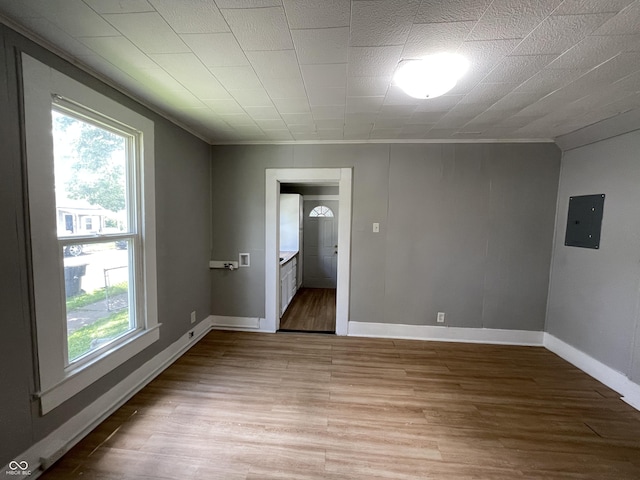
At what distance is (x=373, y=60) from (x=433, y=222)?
2.11m

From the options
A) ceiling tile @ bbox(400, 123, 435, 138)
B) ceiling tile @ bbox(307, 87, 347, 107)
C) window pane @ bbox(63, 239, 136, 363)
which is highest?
ceiling tile @ bbox(400, 123, 435, 138)

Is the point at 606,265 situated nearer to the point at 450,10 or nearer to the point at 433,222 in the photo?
the point at 433,222

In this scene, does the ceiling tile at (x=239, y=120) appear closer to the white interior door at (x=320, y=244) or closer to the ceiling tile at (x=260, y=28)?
the ceiling tile at (x=260, y=28)

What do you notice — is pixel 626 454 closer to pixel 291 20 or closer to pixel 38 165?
pixel 291 20

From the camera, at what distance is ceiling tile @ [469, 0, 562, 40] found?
1.10 m

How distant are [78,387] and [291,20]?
2.48 meters

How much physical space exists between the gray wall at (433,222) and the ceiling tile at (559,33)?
170cm

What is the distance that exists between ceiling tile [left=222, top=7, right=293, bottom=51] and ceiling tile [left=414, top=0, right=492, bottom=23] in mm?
640

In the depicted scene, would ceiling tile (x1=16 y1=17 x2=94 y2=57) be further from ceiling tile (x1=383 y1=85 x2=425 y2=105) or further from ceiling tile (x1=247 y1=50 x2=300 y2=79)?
ceiling tile (x1=383 y1=85 x2=425 y2=105)

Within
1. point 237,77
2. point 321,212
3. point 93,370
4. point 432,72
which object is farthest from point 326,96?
point 321,212

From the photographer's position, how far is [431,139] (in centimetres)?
303

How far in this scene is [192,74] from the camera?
1.71m

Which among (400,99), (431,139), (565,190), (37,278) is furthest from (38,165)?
(565,190)

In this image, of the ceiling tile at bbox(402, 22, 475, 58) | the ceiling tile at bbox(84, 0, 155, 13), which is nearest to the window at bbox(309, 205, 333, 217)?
the ceiling tile at bbox(402, 22, 475, 58)
